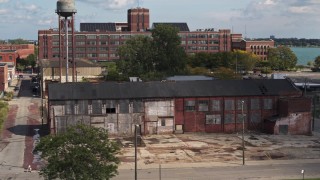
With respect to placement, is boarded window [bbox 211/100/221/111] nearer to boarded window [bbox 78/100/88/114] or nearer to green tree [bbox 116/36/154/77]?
boarded window [bbox 78/100/88/114]

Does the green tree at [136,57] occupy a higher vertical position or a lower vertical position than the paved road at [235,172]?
higher

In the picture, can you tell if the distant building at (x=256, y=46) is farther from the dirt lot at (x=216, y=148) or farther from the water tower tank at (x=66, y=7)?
the dirt lot at (x=216, y=148)

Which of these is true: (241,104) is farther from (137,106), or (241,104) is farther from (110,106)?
(110,106)

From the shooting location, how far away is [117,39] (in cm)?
17612

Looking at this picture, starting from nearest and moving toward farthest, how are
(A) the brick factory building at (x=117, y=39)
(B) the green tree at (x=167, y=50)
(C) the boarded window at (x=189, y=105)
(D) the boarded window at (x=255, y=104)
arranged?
(C) the boarded window at (x=189, y=105) < (D) the boarded window at (x=255, y=104) < (B) the green tree at (x=167, y=50) < (A) the brick factory building at (x=117, y=39)

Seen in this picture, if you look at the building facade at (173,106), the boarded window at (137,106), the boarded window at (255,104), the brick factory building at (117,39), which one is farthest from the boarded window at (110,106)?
the brick factory building at (117,39)

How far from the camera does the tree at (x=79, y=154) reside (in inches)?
1153

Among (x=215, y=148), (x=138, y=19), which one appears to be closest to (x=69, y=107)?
(x=215, y=148)

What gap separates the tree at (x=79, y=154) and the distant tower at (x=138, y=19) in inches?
6391

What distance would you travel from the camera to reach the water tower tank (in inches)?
3159

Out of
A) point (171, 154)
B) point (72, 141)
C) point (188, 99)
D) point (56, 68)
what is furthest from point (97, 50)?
point (72, 141)

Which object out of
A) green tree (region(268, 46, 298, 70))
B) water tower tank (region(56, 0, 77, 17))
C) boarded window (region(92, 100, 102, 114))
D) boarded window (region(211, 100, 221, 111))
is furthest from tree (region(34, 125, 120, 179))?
green tree (region(268, 46, 298, 70))

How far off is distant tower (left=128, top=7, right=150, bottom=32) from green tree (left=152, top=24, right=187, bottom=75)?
79.6 m

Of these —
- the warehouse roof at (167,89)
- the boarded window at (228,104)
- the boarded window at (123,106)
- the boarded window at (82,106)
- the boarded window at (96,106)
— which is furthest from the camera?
the boarded window at (228,104)
